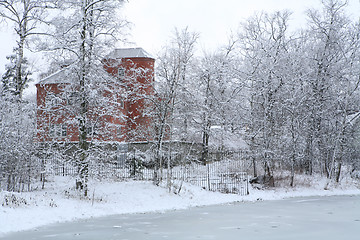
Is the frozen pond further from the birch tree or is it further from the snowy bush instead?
the birch tree

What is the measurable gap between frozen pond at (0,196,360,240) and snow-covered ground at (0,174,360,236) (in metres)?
1.17

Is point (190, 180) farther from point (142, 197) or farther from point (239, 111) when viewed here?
point (239, 111)

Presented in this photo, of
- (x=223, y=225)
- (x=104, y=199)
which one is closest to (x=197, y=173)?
(x=104, y=199)

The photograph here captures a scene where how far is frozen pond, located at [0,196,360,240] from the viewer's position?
1177 cm

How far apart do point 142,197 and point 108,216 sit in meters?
3.66

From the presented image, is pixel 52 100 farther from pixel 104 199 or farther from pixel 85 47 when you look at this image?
pixel 104 199

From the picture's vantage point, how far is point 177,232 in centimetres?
1252

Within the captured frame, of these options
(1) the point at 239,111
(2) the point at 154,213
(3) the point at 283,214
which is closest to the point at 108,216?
(2) the point at 154,213

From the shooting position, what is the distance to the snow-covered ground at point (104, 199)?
14844 mm

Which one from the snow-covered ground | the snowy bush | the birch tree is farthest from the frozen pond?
the birch tree

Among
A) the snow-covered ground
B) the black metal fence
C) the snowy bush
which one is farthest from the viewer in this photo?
the black metal fence

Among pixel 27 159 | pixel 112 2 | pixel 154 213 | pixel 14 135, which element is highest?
pixel 112 2

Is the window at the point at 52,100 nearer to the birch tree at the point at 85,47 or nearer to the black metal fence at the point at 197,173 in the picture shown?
the birch tree at the point at 85,47

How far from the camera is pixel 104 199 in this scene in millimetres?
19328
